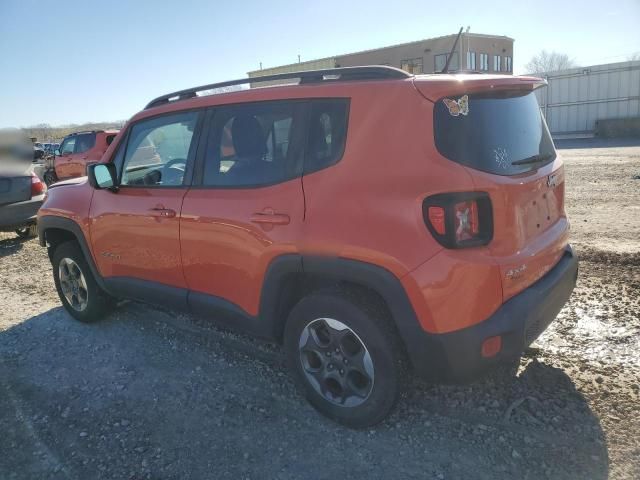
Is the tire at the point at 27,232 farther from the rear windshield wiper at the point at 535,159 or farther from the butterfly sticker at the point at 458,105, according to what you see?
the rear windshield wiper at the point at 535,159

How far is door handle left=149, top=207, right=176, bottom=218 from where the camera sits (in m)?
3.30

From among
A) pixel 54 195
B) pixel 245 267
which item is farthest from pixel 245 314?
pixel 54 195

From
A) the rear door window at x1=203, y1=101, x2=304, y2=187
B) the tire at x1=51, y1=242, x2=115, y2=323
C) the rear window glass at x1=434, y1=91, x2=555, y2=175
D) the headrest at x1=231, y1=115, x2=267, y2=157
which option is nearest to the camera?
the rear window glass at x1=434, y1=91, x2=555, y2=175

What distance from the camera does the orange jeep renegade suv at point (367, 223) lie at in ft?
7.43

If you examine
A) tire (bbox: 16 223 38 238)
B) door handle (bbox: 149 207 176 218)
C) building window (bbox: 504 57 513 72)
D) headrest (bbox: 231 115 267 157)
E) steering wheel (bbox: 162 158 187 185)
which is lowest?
tire (bbox: 16 223 38 238)

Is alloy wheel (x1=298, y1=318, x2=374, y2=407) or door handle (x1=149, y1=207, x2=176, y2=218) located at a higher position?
door handle (x1=149, y1=207, x2=176, y2=218)

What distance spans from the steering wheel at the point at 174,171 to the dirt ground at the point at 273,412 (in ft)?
4.35

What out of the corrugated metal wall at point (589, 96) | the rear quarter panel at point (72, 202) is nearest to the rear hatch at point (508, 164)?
the rear quarter panel at point (72, 202)

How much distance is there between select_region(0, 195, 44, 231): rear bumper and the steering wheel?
216 inches

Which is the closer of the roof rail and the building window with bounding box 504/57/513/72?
the roof rail

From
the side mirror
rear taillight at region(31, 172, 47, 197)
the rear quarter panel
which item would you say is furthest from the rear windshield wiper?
rear taillight at region(31, 172, 47, 197)

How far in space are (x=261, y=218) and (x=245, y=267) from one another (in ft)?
1.14

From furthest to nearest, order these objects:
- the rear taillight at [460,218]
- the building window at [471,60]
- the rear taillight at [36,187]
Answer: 1. the building window at [471,60]
2. the rear taillight at [36,187]
3. the rear taillight at [460,218]

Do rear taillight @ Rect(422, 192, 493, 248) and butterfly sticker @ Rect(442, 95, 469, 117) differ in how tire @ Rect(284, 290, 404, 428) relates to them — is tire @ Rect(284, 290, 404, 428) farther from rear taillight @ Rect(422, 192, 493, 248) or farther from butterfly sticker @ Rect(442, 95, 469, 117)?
butterfly sticker @ Rect(442, 95, 469, 117)
